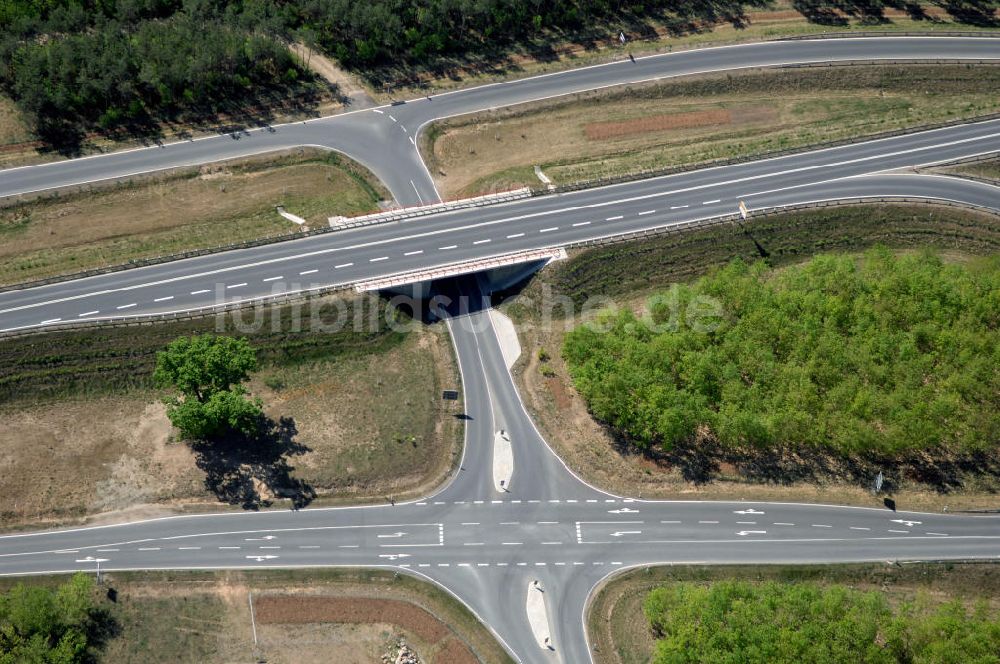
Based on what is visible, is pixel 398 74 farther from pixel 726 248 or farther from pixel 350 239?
pixel 726 248

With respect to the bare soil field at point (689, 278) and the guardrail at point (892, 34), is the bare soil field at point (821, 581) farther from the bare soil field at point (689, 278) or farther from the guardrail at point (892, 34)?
the guardrail at point (892, 34)

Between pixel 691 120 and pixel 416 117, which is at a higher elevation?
pixel 416 117

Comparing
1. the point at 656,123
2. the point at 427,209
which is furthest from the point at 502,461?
the point at 656,123

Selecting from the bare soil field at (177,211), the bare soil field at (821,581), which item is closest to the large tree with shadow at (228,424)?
the bare soil field at (177,211)

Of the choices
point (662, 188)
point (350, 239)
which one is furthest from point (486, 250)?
point (662, 188)

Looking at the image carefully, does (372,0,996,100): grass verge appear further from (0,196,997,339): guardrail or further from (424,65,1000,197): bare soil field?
(0,196,997,339): guardrail

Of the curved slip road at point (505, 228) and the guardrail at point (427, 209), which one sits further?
the guardrail at point (427, 209)

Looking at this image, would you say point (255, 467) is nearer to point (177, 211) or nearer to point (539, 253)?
point (177, 211)
